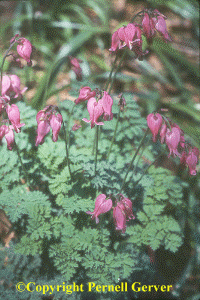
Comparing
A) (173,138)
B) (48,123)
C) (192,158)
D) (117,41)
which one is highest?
(117,41)

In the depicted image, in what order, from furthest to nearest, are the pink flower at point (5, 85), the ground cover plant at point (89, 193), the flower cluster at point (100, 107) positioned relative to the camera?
the pink flower at point (5, 85) < the ground cover plant at point (89, 193) < the flower cluster at point (100, 107)

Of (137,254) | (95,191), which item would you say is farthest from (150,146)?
(137,254)

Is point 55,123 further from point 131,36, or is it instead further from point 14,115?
point 131,36

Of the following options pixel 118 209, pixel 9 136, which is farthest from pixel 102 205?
pixel 9 136

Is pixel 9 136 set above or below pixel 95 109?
below

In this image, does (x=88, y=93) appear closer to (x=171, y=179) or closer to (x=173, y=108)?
(x=171, y=179)

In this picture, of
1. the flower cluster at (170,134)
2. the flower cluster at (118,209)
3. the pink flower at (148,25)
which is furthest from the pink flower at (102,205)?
the pink flower at (148,25)

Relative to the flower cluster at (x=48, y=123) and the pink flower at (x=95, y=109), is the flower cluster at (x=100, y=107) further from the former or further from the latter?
the flower cluster at (x=48, y=123)
